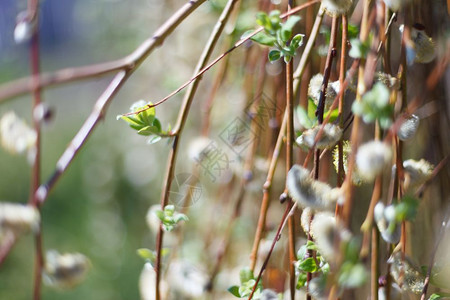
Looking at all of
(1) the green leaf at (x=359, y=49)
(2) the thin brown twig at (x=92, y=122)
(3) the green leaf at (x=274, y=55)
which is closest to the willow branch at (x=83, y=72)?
(2) the thin brown twig at (x=92, y=122)

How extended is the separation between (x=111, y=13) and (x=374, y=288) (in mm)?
1577

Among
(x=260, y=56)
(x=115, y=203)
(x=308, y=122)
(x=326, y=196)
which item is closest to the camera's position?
(x=326, y=196)

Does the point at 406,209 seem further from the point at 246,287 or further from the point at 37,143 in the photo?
the point at 37,143

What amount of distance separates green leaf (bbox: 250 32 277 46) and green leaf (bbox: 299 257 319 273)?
191 millimetres

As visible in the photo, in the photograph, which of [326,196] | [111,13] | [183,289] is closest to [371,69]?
[326,196]

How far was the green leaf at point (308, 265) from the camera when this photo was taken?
0.52 metres

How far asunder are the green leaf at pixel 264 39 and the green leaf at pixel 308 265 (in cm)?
19

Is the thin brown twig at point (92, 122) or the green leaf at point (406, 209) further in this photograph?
the thin brown twig at point (92, 122)

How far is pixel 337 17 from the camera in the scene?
54 centimetres

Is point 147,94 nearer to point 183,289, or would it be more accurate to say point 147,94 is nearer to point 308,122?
point 183,289

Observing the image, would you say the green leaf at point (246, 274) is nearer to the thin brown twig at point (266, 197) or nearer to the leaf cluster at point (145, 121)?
the thin brown twig at point (266, 197)

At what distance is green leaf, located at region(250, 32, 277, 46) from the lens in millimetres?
542

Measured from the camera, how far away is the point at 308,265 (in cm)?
52

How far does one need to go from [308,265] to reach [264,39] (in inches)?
7.9
